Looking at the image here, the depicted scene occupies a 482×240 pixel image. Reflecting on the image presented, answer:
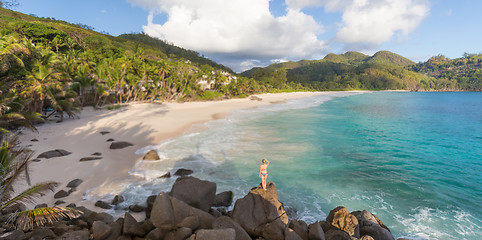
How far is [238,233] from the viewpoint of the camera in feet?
21.8

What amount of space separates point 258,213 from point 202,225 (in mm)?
1942

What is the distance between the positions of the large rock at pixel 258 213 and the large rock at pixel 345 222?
2.05m

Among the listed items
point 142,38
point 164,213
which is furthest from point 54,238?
point 142,38

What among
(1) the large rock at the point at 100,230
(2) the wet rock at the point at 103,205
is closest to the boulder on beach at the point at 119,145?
(2) the wet rock at the point at 103,205

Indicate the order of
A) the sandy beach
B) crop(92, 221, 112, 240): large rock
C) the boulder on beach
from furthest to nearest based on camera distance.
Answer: the boulder on beach < the sandy beach < crop(92, 221, 112, 240): large rock

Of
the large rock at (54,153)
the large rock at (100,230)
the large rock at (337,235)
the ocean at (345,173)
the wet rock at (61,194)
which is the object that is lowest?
the ocean at (345,173)

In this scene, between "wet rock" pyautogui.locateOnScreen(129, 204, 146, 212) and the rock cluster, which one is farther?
"wet rock" pyautogui.locateOnScreen(129, 204, 146, 212)

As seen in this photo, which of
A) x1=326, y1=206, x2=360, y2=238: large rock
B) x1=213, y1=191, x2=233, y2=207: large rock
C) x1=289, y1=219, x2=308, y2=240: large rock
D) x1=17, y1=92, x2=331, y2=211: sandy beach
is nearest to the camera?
x1=289, y1=219, x2=308, y2=240: large rock

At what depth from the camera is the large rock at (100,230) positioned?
6777 millimetres

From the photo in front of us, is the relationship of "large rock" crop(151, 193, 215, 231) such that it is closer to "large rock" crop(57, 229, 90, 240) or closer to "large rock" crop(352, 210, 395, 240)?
"large rock" crop(57, 229, 90, 240)

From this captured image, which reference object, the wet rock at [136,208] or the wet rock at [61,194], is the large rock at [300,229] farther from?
the wet rock at [61,194]

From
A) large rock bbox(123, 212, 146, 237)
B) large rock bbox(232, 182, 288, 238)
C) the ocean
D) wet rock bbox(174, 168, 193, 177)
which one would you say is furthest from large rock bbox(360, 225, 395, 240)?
wet rock bbox(174, 168, 193, 177)

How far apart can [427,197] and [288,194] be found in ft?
27.5

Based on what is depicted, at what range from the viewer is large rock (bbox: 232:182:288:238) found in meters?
7.32
